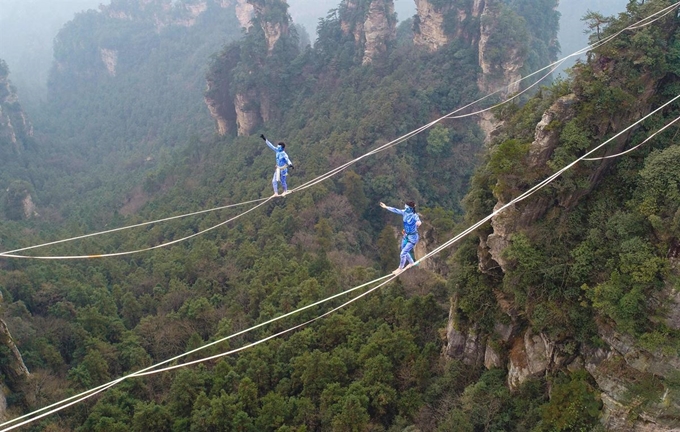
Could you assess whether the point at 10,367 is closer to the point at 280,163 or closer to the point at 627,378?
the point at 280,163

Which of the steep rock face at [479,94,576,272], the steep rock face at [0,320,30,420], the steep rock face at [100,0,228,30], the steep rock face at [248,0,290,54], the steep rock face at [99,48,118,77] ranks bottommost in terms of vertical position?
the steep rock face at [0,320,30,420]

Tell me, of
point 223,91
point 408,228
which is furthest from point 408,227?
point 223,91

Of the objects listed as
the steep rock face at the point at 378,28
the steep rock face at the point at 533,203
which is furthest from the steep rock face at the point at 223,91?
the steep rock face at the point at 533,203

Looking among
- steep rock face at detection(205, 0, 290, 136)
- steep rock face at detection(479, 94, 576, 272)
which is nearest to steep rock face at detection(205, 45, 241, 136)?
steep rock face at detection(205, 0, 290, 136)

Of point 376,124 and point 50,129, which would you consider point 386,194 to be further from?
point 50,129

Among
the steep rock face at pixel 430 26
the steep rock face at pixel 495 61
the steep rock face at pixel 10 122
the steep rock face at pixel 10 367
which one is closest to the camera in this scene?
the steep rock face at pixel 10 367

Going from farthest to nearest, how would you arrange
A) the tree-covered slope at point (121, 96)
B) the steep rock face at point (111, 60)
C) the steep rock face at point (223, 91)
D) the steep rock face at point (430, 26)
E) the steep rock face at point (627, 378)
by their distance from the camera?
the steep rock face at point (111, 60) < the tree-covered slope at point (121, 96) < the steep rock face at point (223, 91) < the steep rock face at point (430, 26) < the steep rock face at point (627, 378)

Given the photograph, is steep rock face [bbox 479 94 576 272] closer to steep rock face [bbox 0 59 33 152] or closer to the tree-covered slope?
the tree-covered slope

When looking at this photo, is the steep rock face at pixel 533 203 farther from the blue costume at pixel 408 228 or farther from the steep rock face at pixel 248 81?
the steep rock face at pixel 248 81

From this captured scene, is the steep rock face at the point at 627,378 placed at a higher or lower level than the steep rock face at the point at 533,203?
lower

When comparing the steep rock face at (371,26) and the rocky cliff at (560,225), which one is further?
the steep rock face at (371,26)

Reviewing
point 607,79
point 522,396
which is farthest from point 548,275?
point 607,79

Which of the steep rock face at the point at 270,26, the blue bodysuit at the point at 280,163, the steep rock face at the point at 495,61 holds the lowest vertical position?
the blue bodysuit at the point at 280,163

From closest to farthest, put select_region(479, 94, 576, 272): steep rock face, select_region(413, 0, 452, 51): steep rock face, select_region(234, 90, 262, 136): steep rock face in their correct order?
select_region(479, 94, 576, 272): steep rock face → select_region(413, 0, 452, 51): steep rock face → select_region(234, 90, 262, 136): steep rock face
